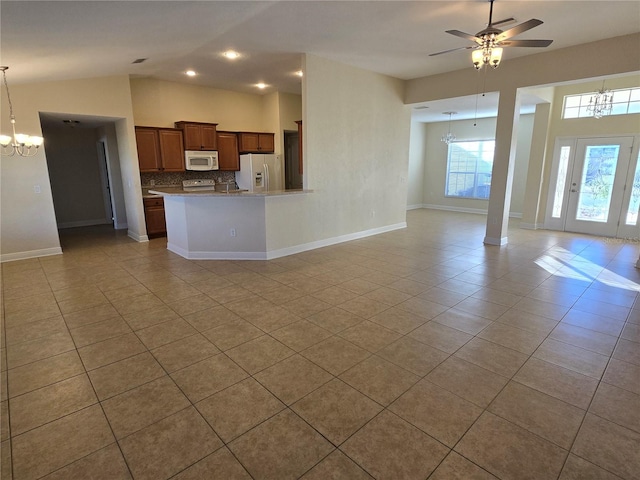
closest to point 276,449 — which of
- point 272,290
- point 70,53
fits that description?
point 272,290

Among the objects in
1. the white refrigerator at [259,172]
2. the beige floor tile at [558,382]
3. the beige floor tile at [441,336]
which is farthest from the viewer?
the white refrigerator at [259,172]

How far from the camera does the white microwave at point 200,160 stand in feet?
23.1

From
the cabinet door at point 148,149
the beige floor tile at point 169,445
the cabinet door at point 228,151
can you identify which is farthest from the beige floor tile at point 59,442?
the cabinet door at point 228,151

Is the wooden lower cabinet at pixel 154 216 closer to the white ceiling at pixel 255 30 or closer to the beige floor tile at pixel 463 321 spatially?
the white ceiling at pixel 255 30

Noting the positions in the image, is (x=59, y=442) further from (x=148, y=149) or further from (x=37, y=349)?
(x=148, y=149)

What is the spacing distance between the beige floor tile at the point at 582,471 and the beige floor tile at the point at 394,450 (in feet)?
1.85

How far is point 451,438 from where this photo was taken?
1.84m

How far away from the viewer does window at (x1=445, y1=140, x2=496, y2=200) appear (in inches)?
389

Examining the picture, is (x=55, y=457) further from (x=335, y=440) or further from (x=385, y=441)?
(x=385, y=441)

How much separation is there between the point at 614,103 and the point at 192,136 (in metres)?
8.42

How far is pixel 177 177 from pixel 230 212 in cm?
297

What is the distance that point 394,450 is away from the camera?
5.80 ft

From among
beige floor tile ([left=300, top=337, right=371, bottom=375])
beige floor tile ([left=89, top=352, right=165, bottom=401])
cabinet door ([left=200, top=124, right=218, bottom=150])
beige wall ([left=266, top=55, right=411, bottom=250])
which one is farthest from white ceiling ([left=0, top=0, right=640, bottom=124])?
beige floor tile ([left=300, top=337, right=371, bottom=375])

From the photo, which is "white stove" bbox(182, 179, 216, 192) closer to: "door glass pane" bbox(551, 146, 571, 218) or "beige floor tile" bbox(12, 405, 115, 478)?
"beige floor tile" bbox(12, 405, 115, 478)
